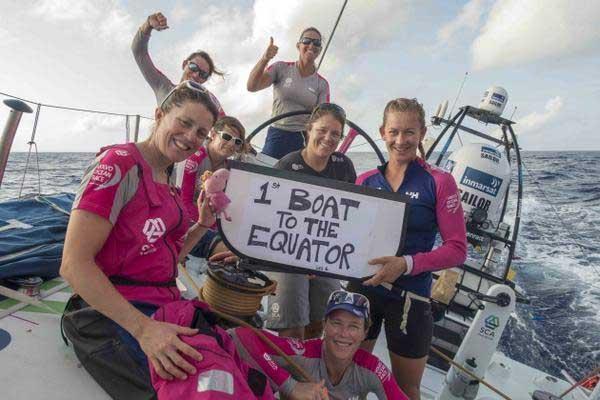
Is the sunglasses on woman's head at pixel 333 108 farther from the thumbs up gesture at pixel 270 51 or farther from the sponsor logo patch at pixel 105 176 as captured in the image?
the thumbs up gesture at pixel 270 51

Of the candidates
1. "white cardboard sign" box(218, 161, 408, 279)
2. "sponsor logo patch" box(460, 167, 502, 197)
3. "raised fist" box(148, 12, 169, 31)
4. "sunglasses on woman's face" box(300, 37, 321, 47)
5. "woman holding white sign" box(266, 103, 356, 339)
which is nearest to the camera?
"white cardboard sign" box(218, 161, 408, 279)

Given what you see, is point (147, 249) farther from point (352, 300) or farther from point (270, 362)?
point (352, 300)

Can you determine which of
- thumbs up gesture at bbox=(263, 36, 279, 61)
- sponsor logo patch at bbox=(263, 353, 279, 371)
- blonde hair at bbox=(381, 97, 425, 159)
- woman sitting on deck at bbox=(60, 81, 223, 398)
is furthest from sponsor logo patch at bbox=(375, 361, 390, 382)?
thumbs up gesture at bbox=(263, 36, 279, 61)

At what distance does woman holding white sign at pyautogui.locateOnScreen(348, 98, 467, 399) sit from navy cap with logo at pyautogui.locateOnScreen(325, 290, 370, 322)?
0.37 feet

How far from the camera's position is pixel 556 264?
1043 centimetres

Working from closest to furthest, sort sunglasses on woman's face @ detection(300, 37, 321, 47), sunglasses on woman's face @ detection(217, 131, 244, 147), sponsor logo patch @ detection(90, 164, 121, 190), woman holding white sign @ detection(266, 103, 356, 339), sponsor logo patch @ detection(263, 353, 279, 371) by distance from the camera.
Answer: sponsor logo patch @ detection(90, 164, 121, 190) → sponsor logo patch @ detection(263, 353, 279, 371) → woman holding white sign @ detection(266, 103, 356, 339) → sunglasses on woman's face @ detection(217, 131, 244, 147) → sunglasses on woman's face @ detection(300, 37, 321, 47)

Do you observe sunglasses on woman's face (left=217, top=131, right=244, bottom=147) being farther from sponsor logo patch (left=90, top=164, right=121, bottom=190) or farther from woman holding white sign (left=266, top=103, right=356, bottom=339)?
sponsor logo patch (left=90, top=164, right=121, bottom=190)

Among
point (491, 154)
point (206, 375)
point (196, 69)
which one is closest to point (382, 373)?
point (206, 375)

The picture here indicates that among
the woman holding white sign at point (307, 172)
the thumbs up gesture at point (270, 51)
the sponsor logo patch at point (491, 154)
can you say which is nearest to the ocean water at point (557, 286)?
the thumbs up gesture at point (270, 51)

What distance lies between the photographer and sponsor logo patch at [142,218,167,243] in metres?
1.52

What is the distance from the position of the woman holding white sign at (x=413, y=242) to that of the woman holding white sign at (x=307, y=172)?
1.09 feet

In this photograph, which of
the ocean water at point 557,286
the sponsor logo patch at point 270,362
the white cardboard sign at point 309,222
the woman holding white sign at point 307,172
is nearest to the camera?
the sponsor logo patch at point 270,362

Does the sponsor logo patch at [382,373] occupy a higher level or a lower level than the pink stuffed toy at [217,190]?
lower

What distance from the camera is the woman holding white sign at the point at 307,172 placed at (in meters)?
2.31
